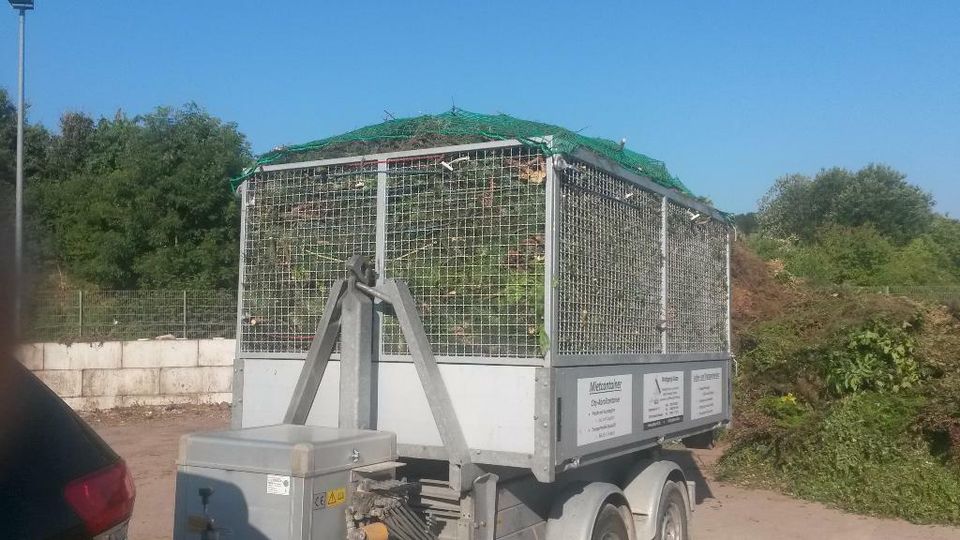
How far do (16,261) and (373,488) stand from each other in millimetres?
2718

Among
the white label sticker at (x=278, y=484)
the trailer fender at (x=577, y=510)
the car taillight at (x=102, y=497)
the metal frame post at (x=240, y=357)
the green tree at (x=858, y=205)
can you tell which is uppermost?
the green tree at (x=858, y=205)

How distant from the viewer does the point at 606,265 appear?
17.9 ft

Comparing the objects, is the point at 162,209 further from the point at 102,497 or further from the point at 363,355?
the point at 102,497

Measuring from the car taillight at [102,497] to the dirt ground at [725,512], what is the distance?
15.3 feet

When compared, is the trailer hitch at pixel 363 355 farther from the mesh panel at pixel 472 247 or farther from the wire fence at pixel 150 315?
the wire fence at pixel 150 315

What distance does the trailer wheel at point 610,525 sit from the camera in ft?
17.7

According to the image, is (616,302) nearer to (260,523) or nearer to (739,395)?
(260,523)

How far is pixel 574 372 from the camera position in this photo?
192 inches

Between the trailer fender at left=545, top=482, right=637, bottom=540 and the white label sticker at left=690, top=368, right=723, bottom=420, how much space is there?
168 cm

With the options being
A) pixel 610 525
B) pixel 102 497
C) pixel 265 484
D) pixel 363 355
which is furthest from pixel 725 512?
pixel 102 497

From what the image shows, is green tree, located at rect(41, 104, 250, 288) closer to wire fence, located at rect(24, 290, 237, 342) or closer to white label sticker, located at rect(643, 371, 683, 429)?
wire fence, located at rect(24, 290, 237, 342)

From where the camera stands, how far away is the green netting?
5000 mm

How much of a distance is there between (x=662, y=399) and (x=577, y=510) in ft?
4.32

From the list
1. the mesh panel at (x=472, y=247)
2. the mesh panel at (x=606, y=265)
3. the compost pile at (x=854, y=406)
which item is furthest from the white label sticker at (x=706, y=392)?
the compost pile at (x=854, y=406)
